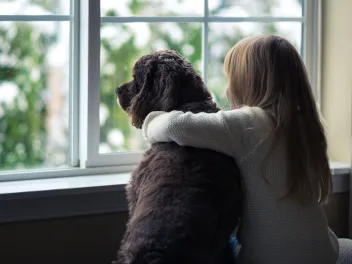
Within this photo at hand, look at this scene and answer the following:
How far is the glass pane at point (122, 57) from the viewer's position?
2322mm

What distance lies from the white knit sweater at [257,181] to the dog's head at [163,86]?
0.14 feet

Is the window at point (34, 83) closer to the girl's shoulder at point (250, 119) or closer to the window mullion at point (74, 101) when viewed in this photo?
the window mullion at point (74, 101)

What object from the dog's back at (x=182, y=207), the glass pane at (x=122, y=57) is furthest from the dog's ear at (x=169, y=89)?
the glass pane at (x=122, y=57)

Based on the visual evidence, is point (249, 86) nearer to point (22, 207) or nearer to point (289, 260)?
point (289, 260)

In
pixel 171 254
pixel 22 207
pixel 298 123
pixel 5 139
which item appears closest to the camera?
pixel 171 254

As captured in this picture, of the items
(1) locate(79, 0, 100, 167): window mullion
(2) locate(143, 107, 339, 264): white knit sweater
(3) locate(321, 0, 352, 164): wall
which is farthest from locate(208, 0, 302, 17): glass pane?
(2) locate(143, 107, 339, 264): white knit sweater

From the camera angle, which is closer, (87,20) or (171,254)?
(171,254)

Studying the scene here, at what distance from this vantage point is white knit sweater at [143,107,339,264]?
1.69 meters

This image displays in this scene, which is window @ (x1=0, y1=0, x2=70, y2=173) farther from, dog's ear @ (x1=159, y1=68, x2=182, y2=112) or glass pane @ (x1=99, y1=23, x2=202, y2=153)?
dog's ear @ (x1=159, y1=68, x2=182, y2=112)

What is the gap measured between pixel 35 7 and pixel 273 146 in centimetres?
92

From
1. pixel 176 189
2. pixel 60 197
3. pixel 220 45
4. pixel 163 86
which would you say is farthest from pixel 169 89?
pixel 220 45

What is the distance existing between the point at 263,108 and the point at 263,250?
35cm

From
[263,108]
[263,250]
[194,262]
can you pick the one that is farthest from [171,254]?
[263,108]

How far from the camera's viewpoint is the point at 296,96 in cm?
176
